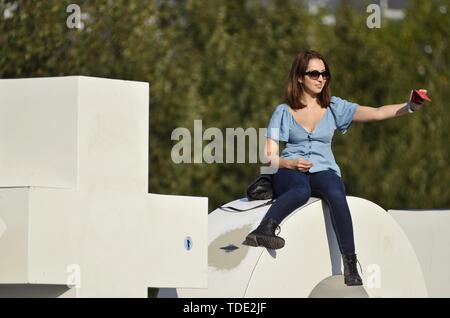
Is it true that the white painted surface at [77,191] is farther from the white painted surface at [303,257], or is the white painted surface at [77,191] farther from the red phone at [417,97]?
the red phone at [417,97]

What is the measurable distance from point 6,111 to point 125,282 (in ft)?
4.49

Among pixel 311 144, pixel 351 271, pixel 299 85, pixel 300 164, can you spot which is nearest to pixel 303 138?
pixel 311 144

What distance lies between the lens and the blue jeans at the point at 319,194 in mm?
11398

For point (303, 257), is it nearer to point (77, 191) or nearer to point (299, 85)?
point (299, 85)

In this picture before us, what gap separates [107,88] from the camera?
1013cm

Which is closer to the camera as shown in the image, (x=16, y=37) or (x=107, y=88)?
(x=107, y=88)

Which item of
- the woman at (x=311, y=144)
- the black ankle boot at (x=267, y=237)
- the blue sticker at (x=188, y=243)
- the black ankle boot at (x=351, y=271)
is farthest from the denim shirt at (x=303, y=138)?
the blue sticker at (x=188, y=243)

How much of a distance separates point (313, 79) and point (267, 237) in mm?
1256

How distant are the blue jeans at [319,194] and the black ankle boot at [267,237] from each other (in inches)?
2.6

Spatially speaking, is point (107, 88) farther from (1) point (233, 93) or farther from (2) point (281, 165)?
(1) point (233, 93)

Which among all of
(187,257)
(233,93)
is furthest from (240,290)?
(233,93)

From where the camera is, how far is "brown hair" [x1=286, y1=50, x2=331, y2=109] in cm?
1162

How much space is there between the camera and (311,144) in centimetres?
1161

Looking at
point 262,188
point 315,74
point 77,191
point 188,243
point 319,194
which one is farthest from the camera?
point 262,188
